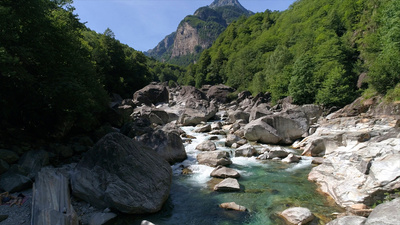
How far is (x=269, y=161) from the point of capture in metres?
15.5

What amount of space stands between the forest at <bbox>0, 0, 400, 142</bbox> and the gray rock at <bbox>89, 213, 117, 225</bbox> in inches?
262

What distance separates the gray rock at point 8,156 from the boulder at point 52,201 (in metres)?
2.25

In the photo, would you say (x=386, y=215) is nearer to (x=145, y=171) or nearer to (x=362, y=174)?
(x=362, y=174)

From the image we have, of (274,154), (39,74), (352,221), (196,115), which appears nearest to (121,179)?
(352,221)

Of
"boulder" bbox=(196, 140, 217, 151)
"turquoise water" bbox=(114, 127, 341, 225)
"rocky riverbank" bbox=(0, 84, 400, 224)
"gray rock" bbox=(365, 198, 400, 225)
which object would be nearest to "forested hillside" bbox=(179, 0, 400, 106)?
"rocky riverbank" bbox=(0, 84, 400, 224)

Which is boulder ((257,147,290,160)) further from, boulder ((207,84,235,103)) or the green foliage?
boulder ((207,84,235,103))

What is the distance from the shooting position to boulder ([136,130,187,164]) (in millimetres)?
14942

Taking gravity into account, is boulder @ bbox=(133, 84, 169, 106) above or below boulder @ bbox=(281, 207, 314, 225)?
above

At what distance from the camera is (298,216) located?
26.1 feet

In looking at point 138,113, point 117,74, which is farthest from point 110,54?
point 138,113

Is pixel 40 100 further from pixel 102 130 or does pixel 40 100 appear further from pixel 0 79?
pixel 102 130

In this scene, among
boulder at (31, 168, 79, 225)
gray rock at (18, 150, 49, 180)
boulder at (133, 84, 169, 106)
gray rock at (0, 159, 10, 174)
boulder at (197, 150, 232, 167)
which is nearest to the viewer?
boulder at (31, 168, 79, 225)

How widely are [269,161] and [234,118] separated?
579 inches

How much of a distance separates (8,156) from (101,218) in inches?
247
